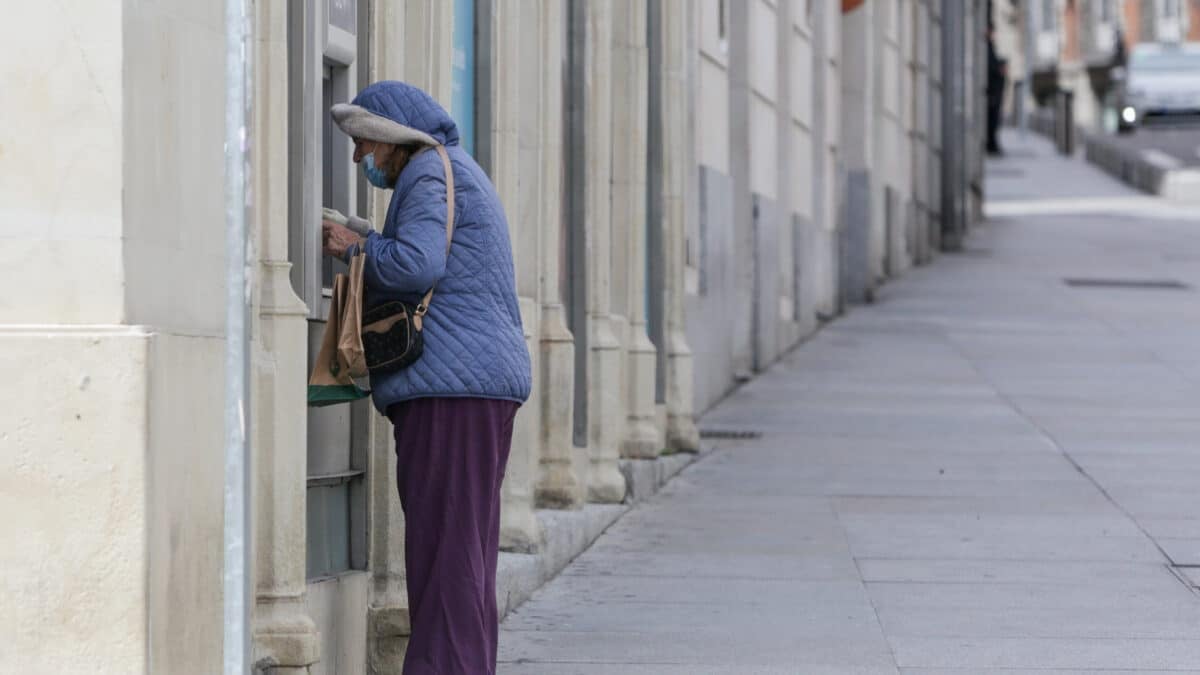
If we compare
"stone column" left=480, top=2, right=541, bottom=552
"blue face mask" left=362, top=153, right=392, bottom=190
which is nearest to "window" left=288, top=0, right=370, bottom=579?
"blue face mask" left=362, top=153, right=392, bottom=190

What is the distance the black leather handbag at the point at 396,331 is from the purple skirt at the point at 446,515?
0.16 metres

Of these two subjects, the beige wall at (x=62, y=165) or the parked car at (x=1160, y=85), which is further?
the parked car at (x=1160, y=85)

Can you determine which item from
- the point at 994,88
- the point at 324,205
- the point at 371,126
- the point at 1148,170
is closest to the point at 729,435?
the point at 324,205

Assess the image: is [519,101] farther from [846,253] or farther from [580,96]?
[846,253]

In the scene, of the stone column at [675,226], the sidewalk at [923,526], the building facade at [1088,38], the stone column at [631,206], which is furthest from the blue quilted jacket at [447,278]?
the building facade at [1088,38]

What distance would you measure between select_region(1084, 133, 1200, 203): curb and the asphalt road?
382 mm

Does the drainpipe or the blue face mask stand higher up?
the blue face mask

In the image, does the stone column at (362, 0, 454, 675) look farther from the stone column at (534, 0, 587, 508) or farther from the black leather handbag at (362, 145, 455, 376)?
the stone column at (534, 0, 587, 508)

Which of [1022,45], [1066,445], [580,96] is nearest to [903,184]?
[1066,445]

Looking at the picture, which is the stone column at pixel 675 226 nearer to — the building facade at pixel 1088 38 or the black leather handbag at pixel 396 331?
the black leather handbag at pixel 396 331

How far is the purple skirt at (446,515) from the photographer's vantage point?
700cm

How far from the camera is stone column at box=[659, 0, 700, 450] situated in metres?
14.5

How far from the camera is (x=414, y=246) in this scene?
6812 mm

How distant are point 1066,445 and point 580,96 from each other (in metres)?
4.44
